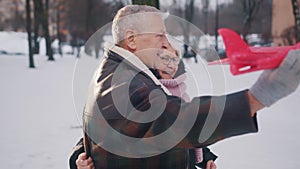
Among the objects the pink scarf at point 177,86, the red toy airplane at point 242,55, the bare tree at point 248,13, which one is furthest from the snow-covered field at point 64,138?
the bare tree at point 248,13

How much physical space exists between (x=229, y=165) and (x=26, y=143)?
2789 millimetres

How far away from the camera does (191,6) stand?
3195 cm

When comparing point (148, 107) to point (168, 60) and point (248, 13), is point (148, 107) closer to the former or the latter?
point (168, 60)

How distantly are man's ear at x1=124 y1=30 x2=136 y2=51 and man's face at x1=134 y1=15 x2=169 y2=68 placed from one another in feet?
0.04

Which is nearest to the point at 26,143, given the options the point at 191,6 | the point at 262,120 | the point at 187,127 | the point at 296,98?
the point at 262,120

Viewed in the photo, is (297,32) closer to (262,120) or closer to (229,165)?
(262,120)

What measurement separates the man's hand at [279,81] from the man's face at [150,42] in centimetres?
44

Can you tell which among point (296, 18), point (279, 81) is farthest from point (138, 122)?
point (296, 18)

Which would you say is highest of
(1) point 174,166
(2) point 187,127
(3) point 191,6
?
(2) point 187,127

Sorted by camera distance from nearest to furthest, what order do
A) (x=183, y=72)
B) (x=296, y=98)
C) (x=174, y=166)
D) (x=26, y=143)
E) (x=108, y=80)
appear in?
(x=108, y=80) → (x=174, y=166) → (x=183, y=72) → (x=26, y=143) → (x=296, y=98)

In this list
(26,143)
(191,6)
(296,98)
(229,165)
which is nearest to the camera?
(229,165)

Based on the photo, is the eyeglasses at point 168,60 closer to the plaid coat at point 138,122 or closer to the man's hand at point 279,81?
the plaid coat at point 138,122

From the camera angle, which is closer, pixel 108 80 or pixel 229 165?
pixel 108 80

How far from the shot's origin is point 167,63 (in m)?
1.40
